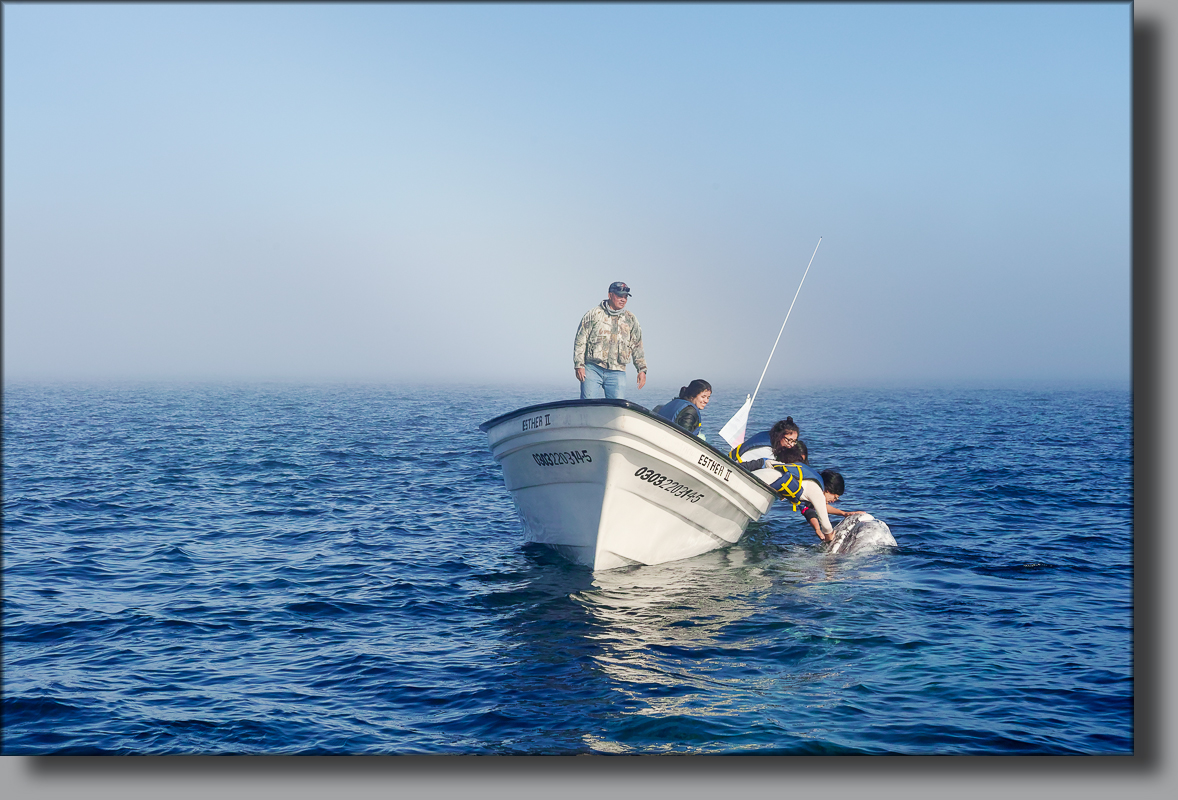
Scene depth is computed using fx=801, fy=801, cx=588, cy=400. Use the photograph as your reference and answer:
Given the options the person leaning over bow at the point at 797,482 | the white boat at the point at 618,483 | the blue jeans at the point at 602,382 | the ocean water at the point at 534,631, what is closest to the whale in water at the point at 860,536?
the person leaning over bow at the point at 797,482

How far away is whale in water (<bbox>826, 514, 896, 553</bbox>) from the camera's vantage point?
10.6 meters

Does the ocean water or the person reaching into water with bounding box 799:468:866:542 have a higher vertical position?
the person reaching into water with bounding box 799:468:866:542

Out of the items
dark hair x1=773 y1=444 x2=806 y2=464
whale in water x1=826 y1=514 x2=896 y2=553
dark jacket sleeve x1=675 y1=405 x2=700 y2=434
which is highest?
dark jacket sleeve x1=675 y1=405 x2=700 y2=434

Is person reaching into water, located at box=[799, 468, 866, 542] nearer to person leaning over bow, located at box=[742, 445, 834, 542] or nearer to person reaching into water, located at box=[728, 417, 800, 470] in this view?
person leaning over bow, located at box=[742, 445, 834, 542]

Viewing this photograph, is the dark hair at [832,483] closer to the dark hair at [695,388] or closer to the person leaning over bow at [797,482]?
the person leaning over bow at [797,482]

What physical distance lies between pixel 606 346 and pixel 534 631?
179 inches

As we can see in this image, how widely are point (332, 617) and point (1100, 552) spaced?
9.36m

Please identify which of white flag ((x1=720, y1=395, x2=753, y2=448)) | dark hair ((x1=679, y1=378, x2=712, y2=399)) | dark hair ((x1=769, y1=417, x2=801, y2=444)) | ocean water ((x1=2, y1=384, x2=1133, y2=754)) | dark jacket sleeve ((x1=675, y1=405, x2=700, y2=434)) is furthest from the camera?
white flag ((x1=720, y1=395, x2=753, y2=448))

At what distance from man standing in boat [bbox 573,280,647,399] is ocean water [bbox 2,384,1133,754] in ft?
7.97

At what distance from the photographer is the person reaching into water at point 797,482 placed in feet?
33.6

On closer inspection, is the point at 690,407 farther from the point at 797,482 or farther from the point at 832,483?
the point at 832,483

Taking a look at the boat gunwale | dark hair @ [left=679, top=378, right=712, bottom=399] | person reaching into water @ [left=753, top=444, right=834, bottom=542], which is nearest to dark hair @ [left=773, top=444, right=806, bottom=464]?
person reaching into water @ [left=753, top=444, right=834, bottom=542]

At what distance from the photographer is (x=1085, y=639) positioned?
6.96 metres

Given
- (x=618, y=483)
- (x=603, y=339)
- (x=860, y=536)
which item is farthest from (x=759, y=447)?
(x=618, y=483)
